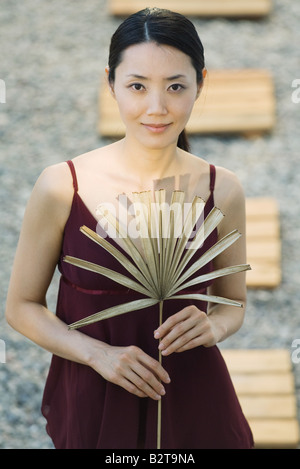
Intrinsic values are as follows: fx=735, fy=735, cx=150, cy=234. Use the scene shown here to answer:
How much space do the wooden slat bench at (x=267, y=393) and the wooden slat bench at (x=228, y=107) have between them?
164cm

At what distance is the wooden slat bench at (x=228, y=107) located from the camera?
4.58 meters

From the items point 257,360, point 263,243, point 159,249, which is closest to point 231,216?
point 159,249

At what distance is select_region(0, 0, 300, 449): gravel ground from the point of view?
3502 millimetres

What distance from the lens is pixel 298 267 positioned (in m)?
3.97

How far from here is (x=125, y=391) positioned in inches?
59.1

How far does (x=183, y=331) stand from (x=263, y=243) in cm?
271

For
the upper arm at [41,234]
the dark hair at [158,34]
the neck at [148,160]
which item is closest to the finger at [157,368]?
the upper arm at [41,234]

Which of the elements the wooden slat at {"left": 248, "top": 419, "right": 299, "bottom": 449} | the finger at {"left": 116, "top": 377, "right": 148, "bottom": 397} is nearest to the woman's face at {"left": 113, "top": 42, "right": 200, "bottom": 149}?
the finger at {"left": 116, "top": 377, "right": 148, "bottom": 397}

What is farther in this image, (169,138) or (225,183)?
(225,183)

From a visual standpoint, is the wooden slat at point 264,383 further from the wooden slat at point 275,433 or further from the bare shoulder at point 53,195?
the bare shoulder at point 53,195

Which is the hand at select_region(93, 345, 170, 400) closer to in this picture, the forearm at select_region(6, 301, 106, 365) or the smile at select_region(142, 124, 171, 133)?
the forearm at select_region(6, 301, 106, 365)

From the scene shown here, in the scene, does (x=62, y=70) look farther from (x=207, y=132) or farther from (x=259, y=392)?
(x=259, y=392)

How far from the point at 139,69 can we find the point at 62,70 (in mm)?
3853

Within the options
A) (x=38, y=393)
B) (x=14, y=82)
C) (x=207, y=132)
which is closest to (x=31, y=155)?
(x=14, y=82)
